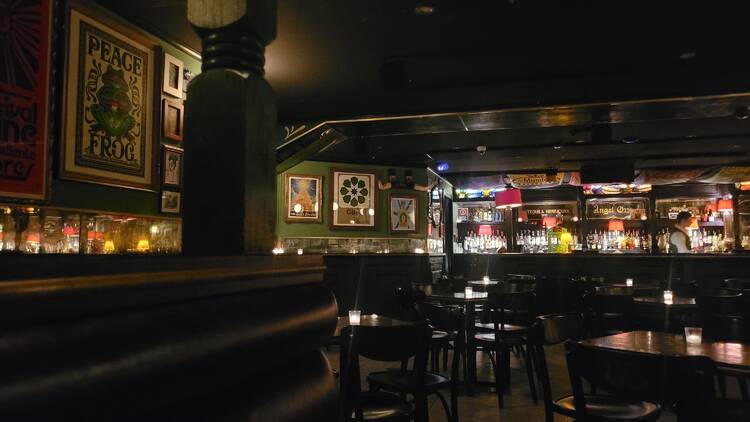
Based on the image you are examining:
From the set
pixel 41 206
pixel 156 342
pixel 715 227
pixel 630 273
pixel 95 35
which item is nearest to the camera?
pixel 156 342

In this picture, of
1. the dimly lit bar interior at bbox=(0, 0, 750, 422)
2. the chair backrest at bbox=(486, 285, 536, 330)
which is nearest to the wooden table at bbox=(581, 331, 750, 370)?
the dimly lit bar interior at bbox=(0, 0, 750, 422)

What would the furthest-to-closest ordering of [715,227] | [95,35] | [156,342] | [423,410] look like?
1. [715,227]
2. [95,35]
3. [423,410]
4. [156,342]

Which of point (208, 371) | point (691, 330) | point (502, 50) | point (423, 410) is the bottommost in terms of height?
point (423, 410)

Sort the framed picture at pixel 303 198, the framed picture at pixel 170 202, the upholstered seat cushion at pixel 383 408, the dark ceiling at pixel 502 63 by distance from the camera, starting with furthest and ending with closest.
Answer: the framed picture at pixel 303 198, the framed picture at pixel 170 202, the dark ceiling at pixel 502 63, the upholstered seat cushion at pixel 383 408

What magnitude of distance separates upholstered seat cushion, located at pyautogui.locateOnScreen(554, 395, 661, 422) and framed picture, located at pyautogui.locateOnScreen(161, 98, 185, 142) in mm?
4022

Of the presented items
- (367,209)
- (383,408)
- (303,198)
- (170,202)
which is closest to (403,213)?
(367,209)

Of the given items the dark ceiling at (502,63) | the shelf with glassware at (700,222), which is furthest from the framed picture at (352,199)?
the shelf with glassware at (700,222)

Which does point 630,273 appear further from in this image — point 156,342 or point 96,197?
point 156,342

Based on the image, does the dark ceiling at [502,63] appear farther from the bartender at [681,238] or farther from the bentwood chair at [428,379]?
the bentwood chair at [428,379]

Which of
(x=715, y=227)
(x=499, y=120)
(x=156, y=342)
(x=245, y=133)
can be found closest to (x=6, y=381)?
(x=156, y=342)

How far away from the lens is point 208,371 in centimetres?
77

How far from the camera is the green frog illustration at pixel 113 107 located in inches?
166

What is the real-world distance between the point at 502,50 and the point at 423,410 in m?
4.15

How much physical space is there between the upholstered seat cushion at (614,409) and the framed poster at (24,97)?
142 inches
